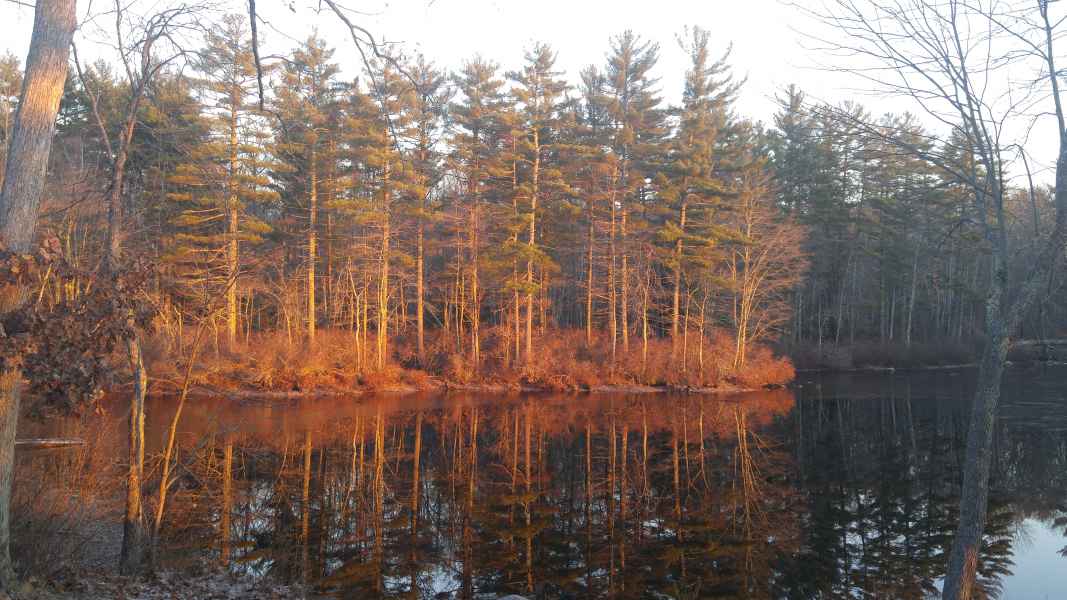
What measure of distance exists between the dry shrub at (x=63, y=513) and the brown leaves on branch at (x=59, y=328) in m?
2.08

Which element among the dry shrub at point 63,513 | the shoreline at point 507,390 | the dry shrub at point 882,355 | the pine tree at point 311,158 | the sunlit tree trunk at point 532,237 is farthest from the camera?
the dry shrub at point 882,355

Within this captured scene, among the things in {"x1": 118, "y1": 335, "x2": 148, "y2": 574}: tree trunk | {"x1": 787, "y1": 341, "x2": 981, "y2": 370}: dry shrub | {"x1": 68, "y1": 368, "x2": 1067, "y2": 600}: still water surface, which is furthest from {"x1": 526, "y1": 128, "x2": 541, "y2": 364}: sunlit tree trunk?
{"x1": 118, "y1": 335, "x2": 148, "y2": 574}: tree trunk

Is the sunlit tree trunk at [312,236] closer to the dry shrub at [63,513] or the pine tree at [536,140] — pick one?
the pine tree at [536,140]

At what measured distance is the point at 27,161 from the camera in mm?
6008

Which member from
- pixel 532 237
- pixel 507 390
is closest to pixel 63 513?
pixel 507 390

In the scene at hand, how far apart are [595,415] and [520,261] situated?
34.7 ft

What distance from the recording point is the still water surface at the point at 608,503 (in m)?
9.46

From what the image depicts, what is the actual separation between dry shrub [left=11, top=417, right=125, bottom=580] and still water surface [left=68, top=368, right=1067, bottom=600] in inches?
37.5

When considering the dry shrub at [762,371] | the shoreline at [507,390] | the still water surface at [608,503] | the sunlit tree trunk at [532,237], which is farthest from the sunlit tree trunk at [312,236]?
the dry shrub at [762,371]

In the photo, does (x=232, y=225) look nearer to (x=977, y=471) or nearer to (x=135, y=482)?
(x=135, y=482)

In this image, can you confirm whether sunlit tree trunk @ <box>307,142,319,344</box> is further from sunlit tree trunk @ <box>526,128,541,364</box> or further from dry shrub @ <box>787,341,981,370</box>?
dry shrub @ <box>787,341,981,370</box>

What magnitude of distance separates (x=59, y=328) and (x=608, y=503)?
992 centimetres

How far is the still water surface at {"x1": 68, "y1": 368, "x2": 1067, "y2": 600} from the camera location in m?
9.46

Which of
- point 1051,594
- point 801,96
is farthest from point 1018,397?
point 801,96
